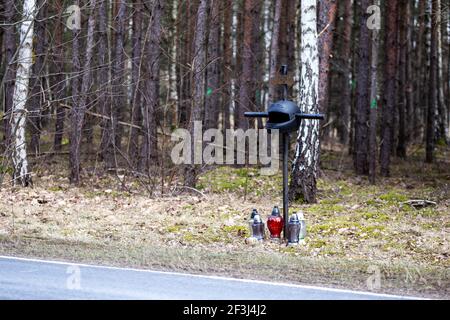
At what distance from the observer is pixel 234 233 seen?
1218 cm

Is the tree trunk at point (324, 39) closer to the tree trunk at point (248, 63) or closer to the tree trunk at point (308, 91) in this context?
the tree trunk at point (308, 91)

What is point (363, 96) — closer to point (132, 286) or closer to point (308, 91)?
point (308, 91)

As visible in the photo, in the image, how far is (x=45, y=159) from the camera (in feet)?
76.1

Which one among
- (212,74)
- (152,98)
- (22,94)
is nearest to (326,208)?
(152,98)

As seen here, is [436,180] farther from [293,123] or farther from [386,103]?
[293,123]

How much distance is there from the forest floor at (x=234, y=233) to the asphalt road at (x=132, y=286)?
2.10ft

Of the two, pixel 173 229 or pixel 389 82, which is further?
pixel 389 82

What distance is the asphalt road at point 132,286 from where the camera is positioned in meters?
7.33

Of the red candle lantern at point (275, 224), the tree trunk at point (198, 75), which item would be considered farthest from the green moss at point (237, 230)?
the tree trunk at point (198, 75)

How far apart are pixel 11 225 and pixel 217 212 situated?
4.10 meters

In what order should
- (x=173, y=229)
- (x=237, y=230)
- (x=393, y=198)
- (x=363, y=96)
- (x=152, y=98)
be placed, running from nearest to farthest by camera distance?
(x=237, y=230), (x=173, y=229), (x=393, y=198), (x=152, y=98), (x=363, y=96)

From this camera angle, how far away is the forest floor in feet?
31.1

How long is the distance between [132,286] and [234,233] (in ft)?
14.7
